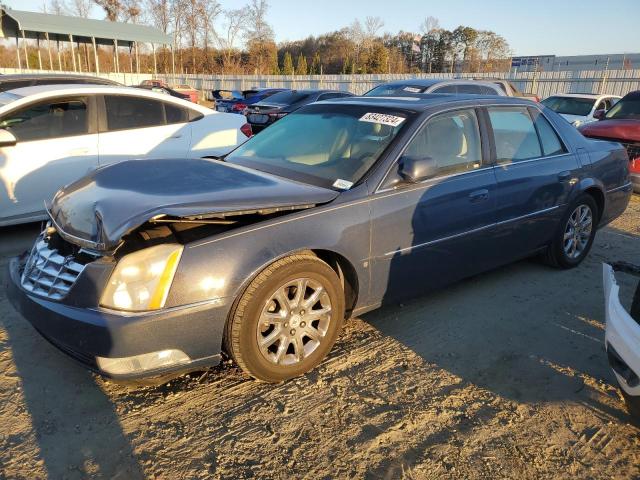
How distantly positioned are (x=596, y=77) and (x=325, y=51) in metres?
46.2

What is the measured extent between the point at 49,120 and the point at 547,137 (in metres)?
5.00

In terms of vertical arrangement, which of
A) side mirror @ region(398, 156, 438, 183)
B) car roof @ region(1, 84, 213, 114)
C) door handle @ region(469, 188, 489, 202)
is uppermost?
car roof @ region(1, 84, 213, 114)

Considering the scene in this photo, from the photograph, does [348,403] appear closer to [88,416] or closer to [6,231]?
[88,416]

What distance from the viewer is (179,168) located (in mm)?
3283

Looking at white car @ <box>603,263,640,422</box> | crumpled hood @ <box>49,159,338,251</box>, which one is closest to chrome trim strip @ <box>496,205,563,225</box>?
white car @ <box>603,263,640,422</box>

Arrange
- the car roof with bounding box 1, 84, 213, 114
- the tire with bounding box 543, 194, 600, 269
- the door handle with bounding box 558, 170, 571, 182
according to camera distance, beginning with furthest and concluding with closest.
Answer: the car roof with bounding box 1, 84, 213, 114 → the tire with bounding box 543, 194, 600, 269 → the door handle with bounding box 558, 170, 571, 182

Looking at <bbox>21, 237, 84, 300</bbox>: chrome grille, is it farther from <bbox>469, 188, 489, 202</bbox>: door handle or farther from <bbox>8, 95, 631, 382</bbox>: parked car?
<bbox>469, 188, 489, 202</bbox>: door handle

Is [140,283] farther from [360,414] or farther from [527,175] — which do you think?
[527,175]

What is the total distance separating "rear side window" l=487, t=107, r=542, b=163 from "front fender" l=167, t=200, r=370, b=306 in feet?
5.13

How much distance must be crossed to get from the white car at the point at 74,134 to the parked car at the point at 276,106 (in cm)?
649

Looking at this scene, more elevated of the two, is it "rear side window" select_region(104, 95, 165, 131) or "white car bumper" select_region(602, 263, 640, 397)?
"rear side window" select_region(104, 95, 165, 131)

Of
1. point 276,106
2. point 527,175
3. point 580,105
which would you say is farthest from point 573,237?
point 580,105

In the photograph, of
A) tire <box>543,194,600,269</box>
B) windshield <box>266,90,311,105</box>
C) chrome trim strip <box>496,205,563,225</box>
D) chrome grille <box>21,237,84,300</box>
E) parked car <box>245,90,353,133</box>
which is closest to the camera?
chrome grille <box>21,237,84,300</box>

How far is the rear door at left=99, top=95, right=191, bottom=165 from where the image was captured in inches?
222
